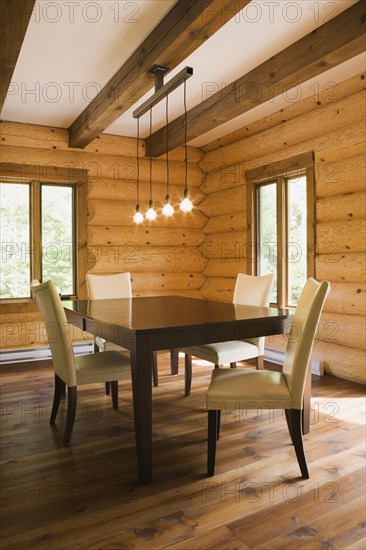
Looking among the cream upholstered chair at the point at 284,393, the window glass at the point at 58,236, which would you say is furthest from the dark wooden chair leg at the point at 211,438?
the window glass at the point at 58,236

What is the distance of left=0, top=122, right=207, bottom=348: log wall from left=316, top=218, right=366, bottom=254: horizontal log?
2239 millimetres

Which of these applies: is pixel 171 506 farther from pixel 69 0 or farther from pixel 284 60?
pixel 284 60

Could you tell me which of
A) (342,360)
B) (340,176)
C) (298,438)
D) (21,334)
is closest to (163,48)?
(340,176)

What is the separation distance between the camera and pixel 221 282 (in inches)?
233

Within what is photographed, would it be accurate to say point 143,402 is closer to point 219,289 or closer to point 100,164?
point 219,289

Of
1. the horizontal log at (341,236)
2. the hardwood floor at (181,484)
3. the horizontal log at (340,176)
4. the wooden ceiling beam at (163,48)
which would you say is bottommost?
the hardwood floor at (181,484)

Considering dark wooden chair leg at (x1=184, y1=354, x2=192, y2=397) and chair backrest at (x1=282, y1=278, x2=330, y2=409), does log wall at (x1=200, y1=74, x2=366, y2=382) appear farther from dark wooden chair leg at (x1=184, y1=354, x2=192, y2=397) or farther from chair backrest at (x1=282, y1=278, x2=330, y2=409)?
chair backrest at (x1=282, y1=278, x2=330, y2=409)

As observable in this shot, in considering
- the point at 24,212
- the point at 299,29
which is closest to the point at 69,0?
the point at 299,29

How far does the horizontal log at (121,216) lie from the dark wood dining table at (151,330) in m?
2.65

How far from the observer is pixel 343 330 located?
13.5 feet

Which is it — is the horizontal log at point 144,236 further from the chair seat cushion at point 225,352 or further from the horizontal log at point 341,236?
the chair seat cushion at point 225,352

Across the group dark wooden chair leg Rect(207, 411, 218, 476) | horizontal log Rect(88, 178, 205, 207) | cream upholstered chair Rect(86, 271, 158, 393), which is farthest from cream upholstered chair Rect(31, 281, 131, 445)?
horizontal log Rect(88, 178, 205, 207)

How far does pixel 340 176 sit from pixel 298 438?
273 cm

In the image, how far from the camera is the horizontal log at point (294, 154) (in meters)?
3.95
